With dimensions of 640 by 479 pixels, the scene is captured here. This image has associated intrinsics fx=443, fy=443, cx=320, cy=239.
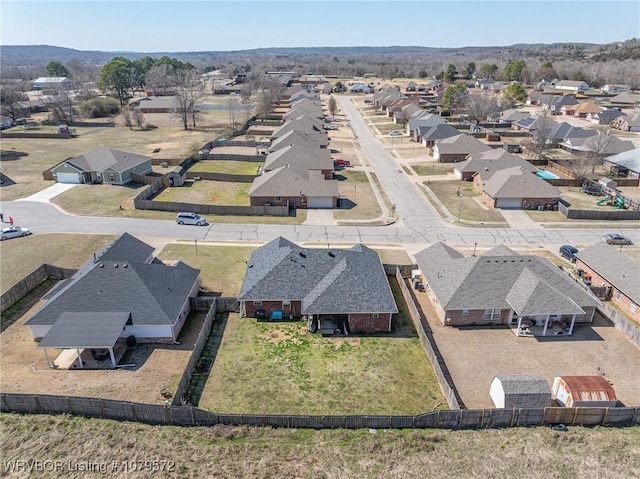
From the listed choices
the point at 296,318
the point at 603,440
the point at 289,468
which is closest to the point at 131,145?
the point at 296,318

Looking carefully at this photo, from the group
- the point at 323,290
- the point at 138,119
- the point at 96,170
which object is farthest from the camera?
the point at 138,119

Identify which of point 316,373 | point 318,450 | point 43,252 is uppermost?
point 43,252

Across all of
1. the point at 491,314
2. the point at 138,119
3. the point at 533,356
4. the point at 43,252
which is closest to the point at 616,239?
the point at 491,314

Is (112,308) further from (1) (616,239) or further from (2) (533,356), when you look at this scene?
(1) (616,239)

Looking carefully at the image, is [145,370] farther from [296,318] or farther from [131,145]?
[131,145]

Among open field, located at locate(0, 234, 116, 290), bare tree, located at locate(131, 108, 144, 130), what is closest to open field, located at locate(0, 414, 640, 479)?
open field, located at locate(0, 234, 116, 290)

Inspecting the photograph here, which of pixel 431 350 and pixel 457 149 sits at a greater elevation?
pixel 457 149
